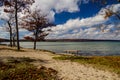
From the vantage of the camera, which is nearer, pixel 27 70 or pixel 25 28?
pixel 27 70

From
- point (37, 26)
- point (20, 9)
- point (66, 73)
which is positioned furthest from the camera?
point (37, 26)

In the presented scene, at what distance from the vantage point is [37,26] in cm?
5094

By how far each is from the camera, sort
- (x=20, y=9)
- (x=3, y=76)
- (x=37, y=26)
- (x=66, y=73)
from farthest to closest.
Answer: (x=37, y=26) → (x=20, y=9) → (x=66, y=73) → (x=3, y=76)

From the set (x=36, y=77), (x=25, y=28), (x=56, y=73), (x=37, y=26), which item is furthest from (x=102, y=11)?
(x=25, y=28)

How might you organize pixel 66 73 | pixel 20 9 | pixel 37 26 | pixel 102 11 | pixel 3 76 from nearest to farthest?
Answer: pixel 3 76, pixel 66 73, pixel 102 11, pixel 20 9, pixel 37 26

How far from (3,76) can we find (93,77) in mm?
6230

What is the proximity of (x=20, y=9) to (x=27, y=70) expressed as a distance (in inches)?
915

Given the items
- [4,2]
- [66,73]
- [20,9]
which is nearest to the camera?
[66,73]

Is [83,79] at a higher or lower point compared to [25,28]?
lower

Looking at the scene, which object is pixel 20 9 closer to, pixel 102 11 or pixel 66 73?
pixel 102 11

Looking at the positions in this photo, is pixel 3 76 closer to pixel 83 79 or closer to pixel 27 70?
pixel 27 70

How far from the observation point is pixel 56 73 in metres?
15.5

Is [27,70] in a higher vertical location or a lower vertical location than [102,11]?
lower

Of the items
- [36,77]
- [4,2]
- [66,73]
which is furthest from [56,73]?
[4,2]
